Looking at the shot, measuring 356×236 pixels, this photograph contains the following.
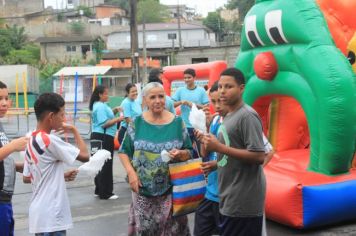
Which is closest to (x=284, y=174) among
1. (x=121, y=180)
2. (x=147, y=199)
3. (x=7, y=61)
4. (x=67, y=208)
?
(x=147, y=199)

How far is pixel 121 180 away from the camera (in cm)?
880

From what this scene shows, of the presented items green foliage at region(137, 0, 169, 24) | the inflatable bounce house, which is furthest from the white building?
the inflatable bounce house

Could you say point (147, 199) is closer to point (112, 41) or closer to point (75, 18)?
point (112, 41)

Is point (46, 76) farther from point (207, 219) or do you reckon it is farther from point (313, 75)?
point (207, 219)

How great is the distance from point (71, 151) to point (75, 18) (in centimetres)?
7257

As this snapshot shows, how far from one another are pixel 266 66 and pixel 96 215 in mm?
2714

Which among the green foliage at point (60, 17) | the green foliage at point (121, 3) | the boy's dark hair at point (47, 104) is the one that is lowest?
the boy's dark hair at point (47, 104)

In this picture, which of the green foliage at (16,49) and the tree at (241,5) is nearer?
the green foliage at (16,49)

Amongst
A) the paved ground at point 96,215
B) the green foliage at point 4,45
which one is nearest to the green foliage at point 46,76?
the green foliage at point 4,45

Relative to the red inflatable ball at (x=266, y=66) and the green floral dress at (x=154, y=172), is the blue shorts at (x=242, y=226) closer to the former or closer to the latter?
the green floral dress at (x=154, y=172)

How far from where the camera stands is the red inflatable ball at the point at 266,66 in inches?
235

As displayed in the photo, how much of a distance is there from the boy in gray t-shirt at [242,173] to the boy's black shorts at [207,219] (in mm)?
875

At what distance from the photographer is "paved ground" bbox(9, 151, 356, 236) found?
5566 millimetres

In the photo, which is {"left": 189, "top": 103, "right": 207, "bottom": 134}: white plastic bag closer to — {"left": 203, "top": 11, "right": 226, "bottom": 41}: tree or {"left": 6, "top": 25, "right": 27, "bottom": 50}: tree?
{"left": 6, "top": 25, "right": 27, "bottom": 50}: tree
